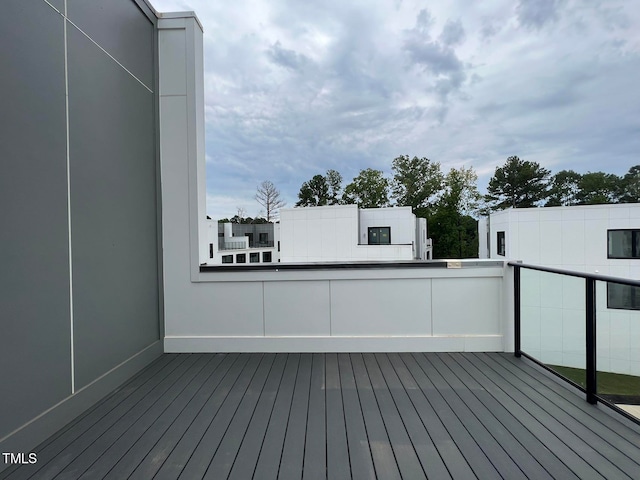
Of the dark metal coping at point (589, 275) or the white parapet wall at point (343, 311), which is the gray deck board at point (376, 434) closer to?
the white parapet wall at point (343, 311)

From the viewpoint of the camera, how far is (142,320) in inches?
95.3

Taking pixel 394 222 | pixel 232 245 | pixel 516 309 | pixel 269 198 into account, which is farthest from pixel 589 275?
pixel 269 198

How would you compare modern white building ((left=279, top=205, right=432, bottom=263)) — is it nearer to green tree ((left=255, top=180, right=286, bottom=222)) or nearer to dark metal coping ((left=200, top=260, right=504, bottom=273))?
green tree ((left=255, top=180, right=286, bottom=222))

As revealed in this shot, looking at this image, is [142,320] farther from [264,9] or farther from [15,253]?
[264,9]

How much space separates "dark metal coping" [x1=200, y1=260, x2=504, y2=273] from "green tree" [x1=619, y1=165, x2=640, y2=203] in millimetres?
14704

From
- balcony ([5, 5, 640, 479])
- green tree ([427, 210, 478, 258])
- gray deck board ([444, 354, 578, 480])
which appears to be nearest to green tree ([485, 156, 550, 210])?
green tree ([427, 210, 478, 258])

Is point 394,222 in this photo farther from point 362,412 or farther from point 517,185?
point 517,185

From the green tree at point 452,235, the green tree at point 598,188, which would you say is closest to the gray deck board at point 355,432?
the green tree at point 598,188

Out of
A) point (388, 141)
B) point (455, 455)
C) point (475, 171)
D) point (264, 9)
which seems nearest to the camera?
point (455, 455)

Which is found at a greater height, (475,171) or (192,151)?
(475,171)

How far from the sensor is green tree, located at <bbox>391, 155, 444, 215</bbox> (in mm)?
23203

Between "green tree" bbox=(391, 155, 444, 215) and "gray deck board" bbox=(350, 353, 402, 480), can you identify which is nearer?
"gray deck board" bbox=(350, 353, 402, 480)

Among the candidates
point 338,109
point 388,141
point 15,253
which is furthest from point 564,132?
point 15,253

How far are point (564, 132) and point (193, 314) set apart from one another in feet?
79.2
